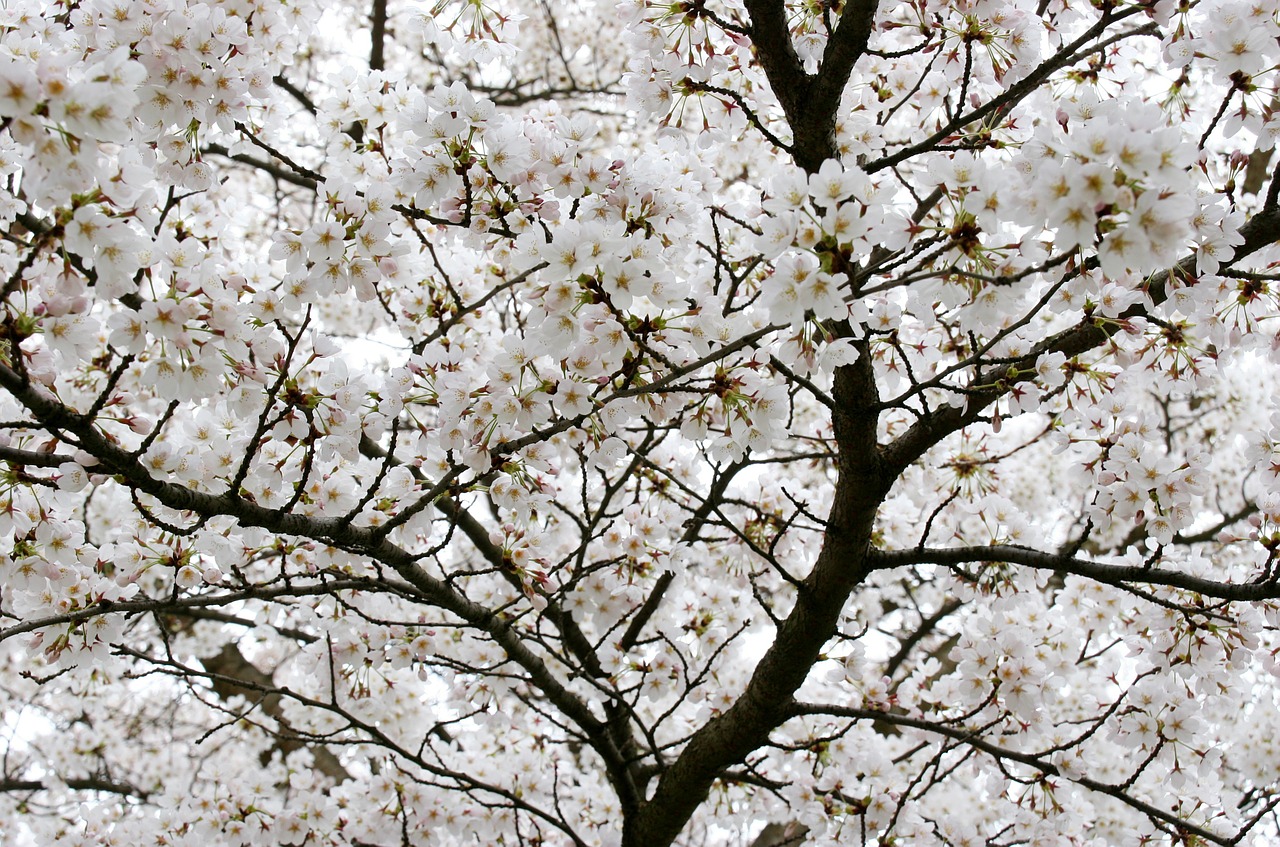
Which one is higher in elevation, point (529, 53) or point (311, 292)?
point (529, 53)

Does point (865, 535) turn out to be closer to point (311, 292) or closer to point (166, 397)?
point (311, 292)

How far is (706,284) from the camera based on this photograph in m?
2.81

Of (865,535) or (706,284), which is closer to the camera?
(865,535)

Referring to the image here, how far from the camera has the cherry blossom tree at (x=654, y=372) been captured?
1.64 metres

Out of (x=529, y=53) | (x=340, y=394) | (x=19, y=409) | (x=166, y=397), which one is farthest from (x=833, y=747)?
(x=529, y=53)

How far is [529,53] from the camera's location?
8.12 m

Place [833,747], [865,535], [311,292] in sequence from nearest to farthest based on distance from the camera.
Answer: [311,292], [865,535], [833,747]

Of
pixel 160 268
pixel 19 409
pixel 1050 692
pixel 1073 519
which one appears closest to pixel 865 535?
pixel 1050 692

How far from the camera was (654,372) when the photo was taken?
2.08 m

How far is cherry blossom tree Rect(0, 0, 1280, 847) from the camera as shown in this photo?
64.5 inches

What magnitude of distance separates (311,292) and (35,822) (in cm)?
573

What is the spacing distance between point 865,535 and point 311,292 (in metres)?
1.69

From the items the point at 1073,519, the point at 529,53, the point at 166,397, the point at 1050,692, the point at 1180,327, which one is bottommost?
the point at 166,397

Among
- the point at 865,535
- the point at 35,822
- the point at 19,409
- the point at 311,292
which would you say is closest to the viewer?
the point at 311,292
